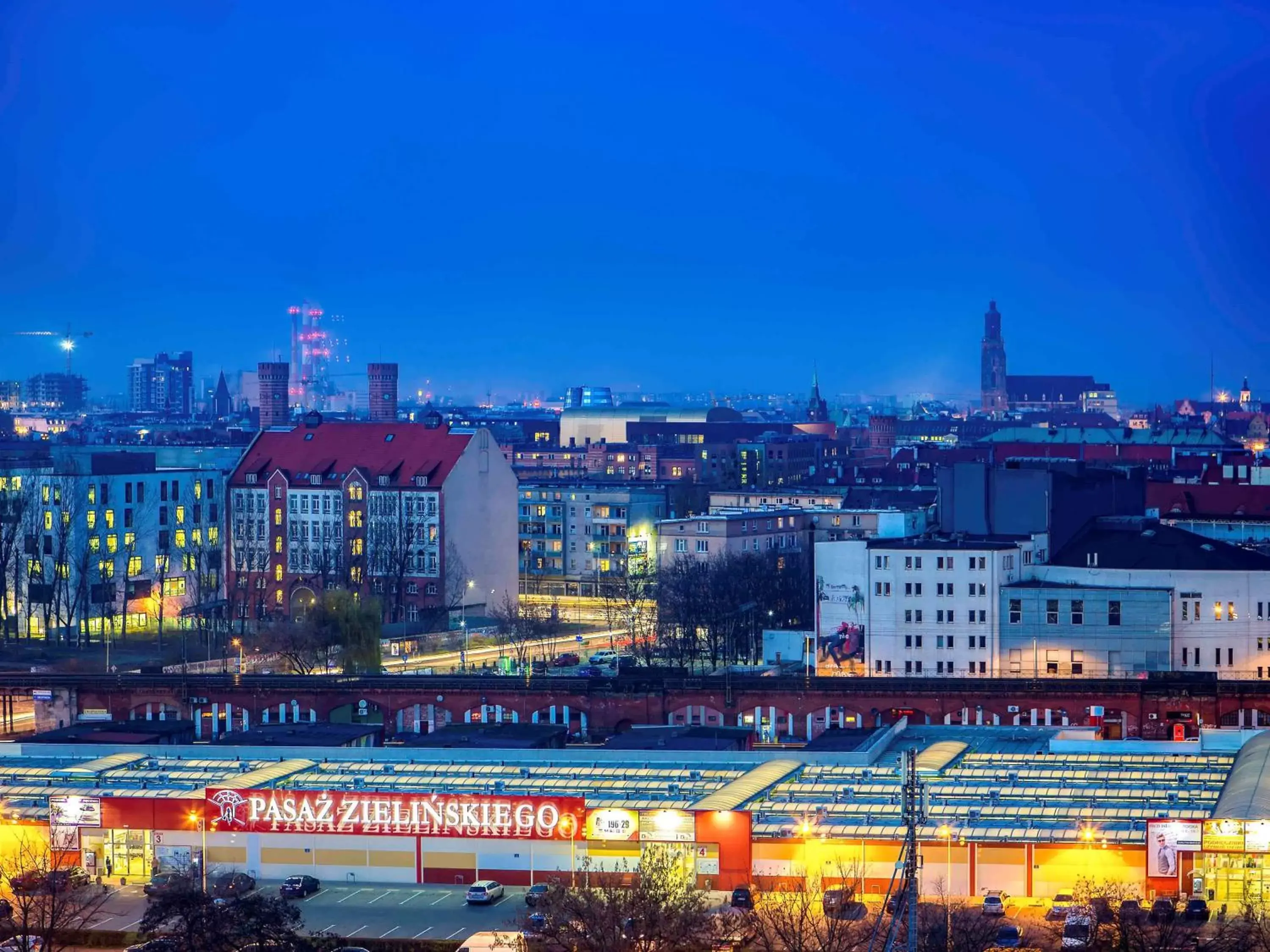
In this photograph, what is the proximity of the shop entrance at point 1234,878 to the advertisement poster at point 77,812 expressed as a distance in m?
19.9

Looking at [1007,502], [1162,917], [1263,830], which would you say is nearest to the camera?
[1162,917]

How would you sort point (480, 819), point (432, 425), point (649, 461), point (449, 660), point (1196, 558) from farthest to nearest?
1. point (649, 461)
2. point (432, 425)
3. point (449, 660)
4. point (1196, 558)
5. point (480, 819)

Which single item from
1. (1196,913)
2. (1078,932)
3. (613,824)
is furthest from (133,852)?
(1196,913)

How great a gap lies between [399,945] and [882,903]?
793cm

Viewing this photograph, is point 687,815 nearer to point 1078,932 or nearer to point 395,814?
point 395,814

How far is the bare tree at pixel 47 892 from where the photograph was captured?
37.3 m

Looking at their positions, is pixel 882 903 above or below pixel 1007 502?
below

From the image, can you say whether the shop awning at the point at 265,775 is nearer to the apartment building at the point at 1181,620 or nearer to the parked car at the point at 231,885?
the parked car at the point at 231,885

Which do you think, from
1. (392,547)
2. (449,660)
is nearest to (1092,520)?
(449,660)

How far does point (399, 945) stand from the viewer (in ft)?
122

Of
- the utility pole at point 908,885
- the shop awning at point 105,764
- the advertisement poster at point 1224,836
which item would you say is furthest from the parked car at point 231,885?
the advertisement poster at point 1224,836

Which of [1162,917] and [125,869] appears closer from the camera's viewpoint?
[1162,917]

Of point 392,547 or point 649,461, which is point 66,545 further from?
point 649,461

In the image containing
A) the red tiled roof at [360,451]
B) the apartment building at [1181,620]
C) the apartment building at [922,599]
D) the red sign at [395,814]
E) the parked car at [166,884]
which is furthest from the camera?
the red tiled roof at [360,451]
